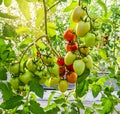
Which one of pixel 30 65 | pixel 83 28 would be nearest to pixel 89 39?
pixel 83 28

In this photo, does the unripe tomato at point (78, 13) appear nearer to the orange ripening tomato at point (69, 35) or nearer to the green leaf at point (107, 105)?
the orange ripening tomato at point (69, 35)

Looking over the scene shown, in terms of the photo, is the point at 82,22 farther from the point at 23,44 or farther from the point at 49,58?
the point at 23,44

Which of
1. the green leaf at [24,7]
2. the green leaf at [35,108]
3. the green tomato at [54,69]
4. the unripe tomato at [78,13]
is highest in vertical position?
the green leaf at [24,7]

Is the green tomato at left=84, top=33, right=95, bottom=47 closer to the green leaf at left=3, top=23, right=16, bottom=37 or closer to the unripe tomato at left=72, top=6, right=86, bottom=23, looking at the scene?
the unripe tomato at left=72, top=6, right=86, bottom=23

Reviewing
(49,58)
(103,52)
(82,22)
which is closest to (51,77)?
(49,58)

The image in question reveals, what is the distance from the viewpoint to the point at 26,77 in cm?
71

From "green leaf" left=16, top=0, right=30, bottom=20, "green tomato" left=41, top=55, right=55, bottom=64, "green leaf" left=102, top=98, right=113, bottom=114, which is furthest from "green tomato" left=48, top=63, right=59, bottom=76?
"green leaf" left=102, top=98, right=113, bottom=114

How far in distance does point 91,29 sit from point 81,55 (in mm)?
59

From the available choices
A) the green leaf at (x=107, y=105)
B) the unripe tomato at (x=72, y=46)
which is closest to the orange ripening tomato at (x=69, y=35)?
the unripe tomato at (x=72, y=46)

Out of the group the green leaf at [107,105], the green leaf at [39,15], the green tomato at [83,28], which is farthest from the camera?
the green leaf at [107,105]

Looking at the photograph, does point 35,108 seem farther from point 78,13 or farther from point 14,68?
point 78,13

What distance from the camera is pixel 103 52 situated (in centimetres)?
100

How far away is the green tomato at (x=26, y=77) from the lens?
0.71 meters

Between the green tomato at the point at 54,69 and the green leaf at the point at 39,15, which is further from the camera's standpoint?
the green leaf at the point at 39,15
